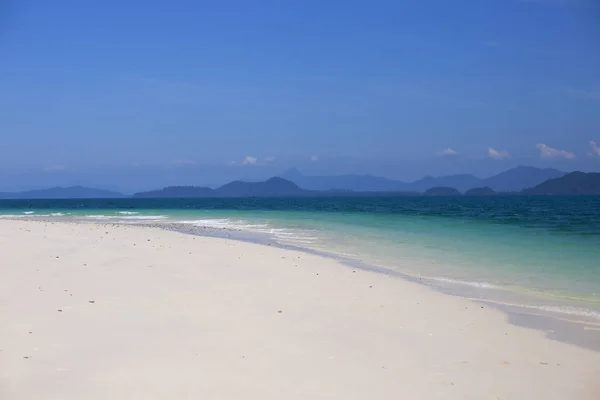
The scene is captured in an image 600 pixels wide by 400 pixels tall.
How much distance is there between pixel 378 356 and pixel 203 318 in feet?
7.66

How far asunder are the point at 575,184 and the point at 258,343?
170 m

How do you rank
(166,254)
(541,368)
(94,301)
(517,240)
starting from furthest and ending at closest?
1. (517,240)
2. (166,254)
3. (94,301)
4. (541,368)

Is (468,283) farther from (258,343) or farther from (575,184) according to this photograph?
(575,184)

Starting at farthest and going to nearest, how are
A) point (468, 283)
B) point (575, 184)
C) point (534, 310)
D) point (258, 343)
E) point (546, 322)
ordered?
point (575, 184)
point (468, 283)
point (534, 310)
point (546, 322)
point (258, 343)

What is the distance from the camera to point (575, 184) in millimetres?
151375

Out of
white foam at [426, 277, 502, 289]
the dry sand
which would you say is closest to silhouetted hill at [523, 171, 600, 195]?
white foam at [426, 277, 502, 289]

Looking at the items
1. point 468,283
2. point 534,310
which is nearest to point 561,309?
point 534,310

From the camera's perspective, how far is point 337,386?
14.0 ft

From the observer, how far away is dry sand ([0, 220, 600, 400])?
4195mm

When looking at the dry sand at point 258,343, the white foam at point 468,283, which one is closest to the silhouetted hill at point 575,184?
the white foam at point 468,283

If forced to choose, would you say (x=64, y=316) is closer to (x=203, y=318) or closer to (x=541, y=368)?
(x=203, y=318)

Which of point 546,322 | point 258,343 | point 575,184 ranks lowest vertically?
point 546,322

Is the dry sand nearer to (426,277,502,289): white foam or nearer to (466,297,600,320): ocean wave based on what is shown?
(466,297,600,320): ocean wave

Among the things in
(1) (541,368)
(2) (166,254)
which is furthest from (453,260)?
(1) (541,368)
